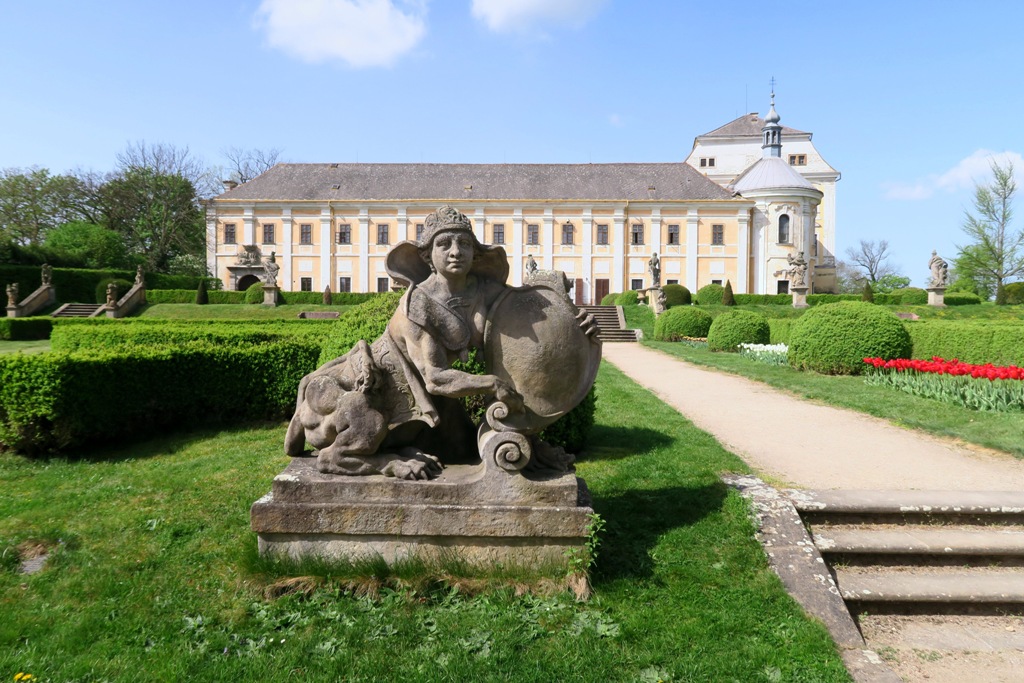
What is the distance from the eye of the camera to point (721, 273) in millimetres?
43750

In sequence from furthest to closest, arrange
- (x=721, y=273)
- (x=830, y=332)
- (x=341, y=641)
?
1. (x=721, y=273)
2. (x=830, y=332)
3. (x=341, y=641)

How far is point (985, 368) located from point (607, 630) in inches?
389

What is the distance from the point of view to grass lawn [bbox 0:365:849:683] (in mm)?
2676

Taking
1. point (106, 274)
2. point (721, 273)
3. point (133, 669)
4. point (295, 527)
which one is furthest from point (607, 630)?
point (721, 273)

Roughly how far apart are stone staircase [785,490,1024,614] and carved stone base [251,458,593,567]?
183cm

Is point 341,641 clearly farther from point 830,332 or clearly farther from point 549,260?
point 549,260

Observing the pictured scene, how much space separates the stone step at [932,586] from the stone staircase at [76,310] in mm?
32873

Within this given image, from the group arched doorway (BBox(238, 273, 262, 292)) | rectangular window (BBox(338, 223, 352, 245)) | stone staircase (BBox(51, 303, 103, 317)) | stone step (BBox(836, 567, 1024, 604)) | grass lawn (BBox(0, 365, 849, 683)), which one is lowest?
stone step (BBox(836, 567, 1024, 604))

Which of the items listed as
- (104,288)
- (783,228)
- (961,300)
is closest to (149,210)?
(104,288)

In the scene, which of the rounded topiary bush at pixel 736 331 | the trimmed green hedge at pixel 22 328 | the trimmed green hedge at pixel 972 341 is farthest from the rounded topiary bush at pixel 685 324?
the trimmed green hedge at pixel 22 328

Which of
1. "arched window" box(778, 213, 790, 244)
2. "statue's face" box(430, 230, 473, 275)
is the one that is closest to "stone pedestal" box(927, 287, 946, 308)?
"arched window" box(778, 213, 790, 244)

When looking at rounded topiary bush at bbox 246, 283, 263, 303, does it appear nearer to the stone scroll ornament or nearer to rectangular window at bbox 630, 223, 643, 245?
rectangular window at bbox 630, 223, 643, 245

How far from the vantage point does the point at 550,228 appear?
43656 mm

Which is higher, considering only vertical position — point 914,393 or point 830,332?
point 830,332
